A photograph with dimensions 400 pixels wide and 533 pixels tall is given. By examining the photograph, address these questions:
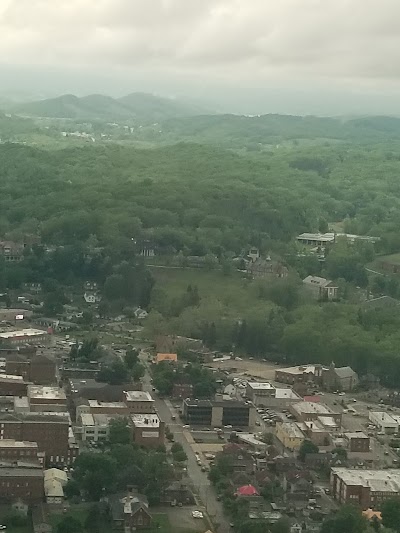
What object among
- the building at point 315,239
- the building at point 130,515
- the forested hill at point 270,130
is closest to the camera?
the building at point 130,515

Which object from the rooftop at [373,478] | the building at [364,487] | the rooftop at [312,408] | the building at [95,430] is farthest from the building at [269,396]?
the building at [364,487]

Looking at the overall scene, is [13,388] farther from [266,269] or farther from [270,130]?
[270,130]

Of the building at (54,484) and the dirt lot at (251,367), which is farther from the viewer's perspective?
the dirt lot at (251,367)

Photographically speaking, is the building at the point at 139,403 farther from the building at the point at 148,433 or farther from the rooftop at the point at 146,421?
the building at the point at 148,433

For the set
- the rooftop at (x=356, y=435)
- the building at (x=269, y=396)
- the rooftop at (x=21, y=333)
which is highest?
the rooftop at (x=356, y=435)

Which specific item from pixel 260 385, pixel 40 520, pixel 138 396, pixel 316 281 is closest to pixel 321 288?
pixel 316 281

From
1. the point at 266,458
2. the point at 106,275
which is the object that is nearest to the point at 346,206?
the point at 106,275

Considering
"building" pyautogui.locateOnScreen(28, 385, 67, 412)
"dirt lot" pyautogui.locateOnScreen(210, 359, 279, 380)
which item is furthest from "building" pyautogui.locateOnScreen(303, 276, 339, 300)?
"building" pyautogui.locateOnScreen(28, 385, 67, 412)

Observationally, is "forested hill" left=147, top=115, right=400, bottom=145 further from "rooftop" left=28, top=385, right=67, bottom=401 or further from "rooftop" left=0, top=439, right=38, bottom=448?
"rooftop" left=0, top=439, right=38, bottom=448
